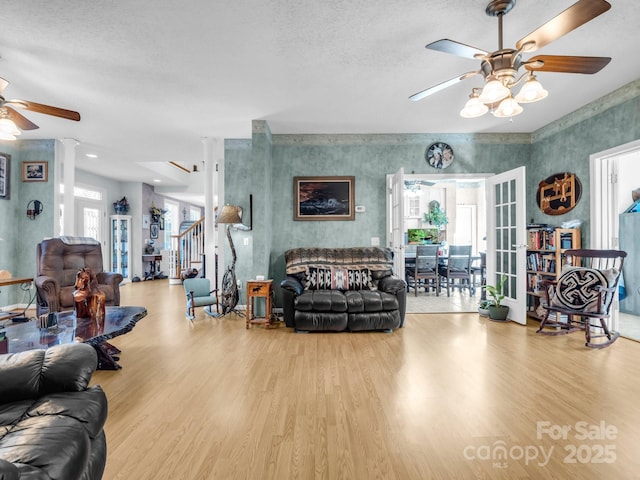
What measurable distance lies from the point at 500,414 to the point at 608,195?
342cm

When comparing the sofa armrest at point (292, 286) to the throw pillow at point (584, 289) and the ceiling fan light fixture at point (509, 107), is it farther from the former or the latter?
the throw pillow at point (584, 289)

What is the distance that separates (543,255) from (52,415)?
16.9 ft

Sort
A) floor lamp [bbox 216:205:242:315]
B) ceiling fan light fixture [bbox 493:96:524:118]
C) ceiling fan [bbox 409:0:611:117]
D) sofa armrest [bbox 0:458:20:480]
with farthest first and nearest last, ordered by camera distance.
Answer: floor lamp [bbox 216:205:242:315] → ceiling fan light fixture [bbox 493:96:524:118] → ceiling fan [bbox 409:0:611:117] → sofa armrest [bbox 0:458:20:480]

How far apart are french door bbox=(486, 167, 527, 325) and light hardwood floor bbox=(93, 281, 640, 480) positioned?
2.58 ft

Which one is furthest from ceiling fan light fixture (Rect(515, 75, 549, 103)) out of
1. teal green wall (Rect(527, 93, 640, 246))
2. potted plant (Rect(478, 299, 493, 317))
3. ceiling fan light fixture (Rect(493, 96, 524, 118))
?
potted plant (Rect(478, 299, 493, 317))

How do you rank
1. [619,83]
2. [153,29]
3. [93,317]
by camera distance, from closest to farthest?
[153,29]
[93,317]
[619,83]

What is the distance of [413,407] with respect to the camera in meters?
2.15

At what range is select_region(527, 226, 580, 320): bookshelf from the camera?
4.16 metres

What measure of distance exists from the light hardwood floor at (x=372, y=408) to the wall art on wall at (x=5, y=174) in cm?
375

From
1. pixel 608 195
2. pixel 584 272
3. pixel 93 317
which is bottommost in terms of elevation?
pixel 93 317

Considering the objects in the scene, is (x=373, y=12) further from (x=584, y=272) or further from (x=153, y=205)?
(x=153, y=205)

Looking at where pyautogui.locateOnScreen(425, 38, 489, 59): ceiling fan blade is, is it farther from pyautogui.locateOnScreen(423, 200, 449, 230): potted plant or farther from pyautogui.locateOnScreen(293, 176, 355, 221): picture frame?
pyautogui.locateOnScreen(423, 200, 449, 230): potted plant

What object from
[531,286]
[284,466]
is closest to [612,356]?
[531,286]

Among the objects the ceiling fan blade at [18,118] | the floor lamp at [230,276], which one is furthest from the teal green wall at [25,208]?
A: the floor lamp at [230,276]
